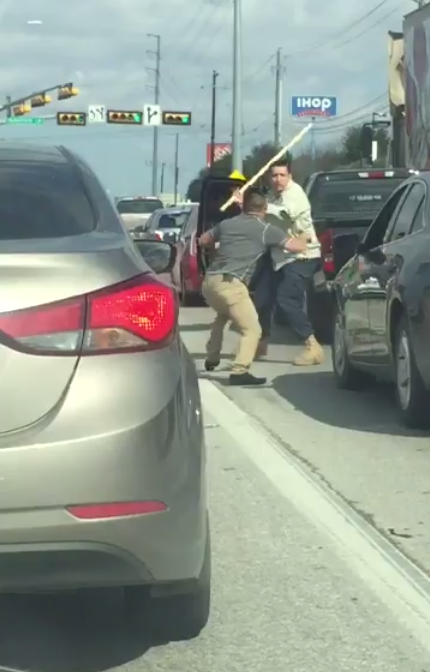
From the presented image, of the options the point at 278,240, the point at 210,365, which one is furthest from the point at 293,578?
the point at 210,365

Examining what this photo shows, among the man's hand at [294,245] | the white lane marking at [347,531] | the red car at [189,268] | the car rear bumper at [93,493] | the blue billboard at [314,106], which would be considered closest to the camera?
the car rear bumper at [93,493]

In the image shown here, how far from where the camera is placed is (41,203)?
4.54 meters

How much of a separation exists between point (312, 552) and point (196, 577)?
182 cm

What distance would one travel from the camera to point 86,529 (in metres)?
3.97

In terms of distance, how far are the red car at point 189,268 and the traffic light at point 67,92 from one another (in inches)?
1037

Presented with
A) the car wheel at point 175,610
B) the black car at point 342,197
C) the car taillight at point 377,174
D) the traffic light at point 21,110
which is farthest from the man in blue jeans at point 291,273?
the traffic light at point 21,110

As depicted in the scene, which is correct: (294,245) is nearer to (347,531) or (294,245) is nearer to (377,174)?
(377,174)

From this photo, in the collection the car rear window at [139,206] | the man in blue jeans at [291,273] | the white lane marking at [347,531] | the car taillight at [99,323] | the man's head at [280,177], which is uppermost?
the man's head at [280,177]

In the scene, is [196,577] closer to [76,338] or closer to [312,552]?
[76,338]

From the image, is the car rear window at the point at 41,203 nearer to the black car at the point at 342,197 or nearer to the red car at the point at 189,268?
the black car at the point at 342,197

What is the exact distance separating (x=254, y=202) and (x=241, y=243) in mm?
395

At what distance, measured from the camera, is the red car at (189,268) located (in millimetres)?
20016

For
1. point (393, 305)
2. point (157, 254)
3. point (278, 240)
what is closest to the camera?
point (157, 254)

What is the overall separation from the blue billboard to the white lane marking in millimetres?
47141
